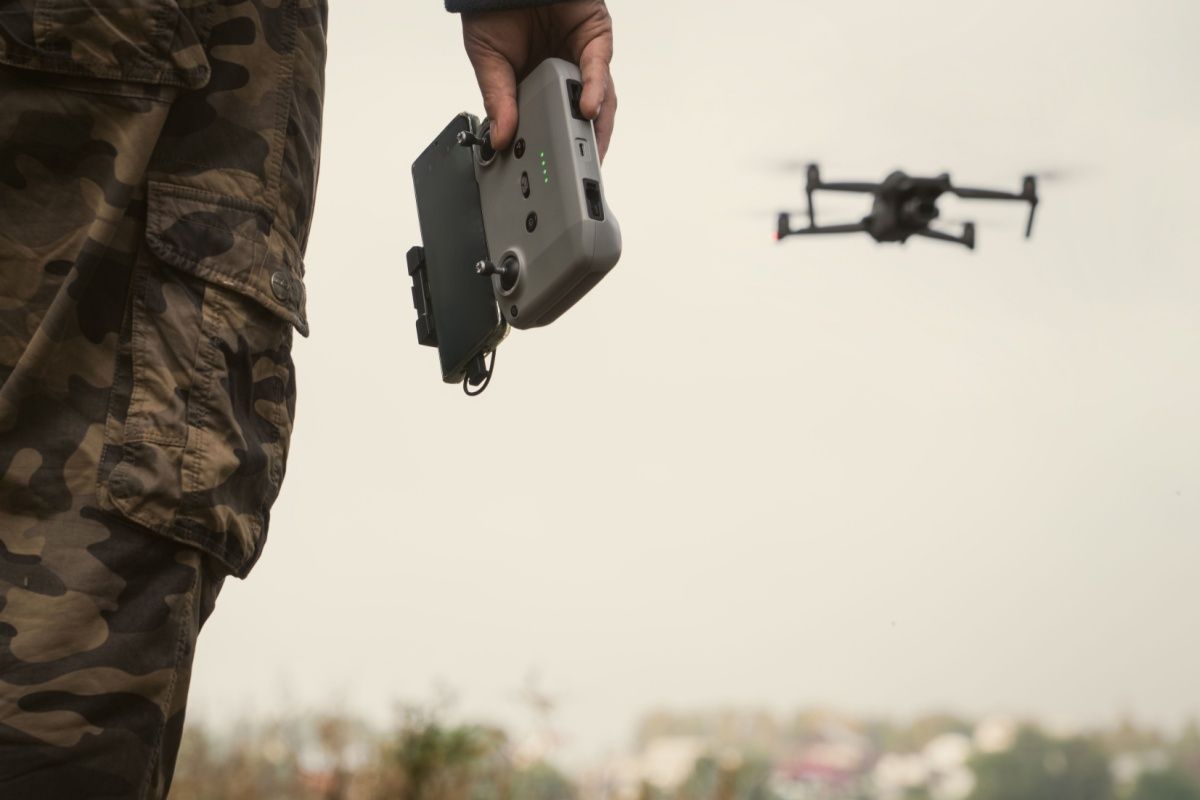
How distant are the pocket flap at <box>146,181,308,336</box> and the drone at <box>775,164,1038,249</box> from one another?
816 cm

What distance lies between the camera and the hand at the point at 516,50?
111 cm

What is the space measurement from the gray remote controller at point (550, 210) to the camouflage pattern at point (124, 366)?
0.84ft

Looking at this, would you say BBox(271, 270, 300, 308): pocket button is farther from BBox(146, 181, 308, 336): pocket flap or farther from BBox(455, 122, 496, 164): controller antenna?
BBox(455, 122, 496, 164): controller antenna

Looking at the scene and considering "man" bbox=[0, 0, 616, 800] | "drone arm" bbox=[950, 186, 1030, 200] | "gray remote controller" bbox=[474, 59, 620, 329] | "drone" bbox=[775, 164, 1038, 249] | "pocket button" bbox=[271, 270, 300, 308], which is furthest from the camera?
"drone arm" bbox=[950, 186, 1030, 200]

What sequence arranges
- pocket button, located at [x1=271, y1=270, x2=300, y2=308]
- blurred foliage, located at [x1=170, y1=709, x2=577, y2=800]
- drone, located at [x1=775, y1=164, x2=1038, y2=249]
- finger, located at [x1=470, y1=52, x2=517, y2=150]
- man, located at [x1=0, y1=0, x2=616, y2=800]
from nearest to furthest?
man, located at [x1=0, y1=0, x2=616, y2=800] < pocket button, located at [x1=271, y1=270, x2=300, y2=308] < finger, located at [x1=470, y1=52, x2=517, y2=150] < blurred foliage, located at [x1=170, y1=709, x2=577, y2=800] < drone, located at [x1=775, y1=164, x2=1038, y2=249]

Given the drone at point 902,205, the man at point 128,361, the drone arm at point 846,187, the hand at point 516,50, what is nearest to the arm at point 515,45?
the hand at point 516,50

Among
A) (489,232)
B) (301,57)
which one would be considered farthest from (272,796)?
(301,57)

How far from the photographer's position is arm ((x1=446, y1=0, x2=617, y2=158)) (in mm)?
1107

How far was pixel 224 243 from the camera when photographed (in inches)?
34.5

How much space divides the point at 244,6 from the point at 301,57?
6 cm

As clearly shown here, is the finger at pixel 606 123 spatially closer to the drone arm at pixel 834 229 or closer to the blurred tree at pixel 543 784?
the blurred tree at pixel 543 784

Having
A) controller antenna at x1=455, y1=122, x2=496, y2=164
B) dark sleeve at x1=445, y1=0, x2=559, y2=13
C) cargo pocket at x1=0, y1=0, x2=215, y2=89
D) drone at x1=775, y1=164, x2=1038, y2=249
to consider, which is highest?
drone at x1=775, y1=164, x2=1038, y2=249

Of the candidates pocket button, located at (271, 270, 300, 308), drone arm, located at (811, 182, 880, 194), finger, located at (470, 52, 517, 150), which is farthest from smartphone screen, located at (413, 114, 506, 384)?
drone arm, located at (811, 182, 880, 194)

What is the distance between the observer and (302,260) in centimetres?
98
